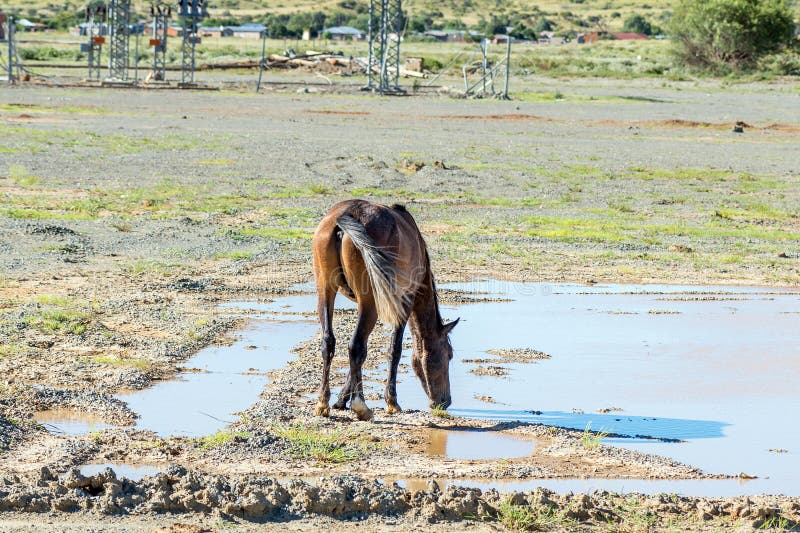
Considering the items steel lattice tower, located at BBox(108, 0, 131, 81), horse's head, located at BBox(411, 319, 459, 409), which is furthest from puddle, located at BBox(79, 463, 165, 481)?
steel lattice tower, located at BBox(108, 0, 131, 81)

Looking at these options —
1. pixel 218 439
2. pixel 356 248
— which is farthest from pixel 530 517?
pixel 356 248

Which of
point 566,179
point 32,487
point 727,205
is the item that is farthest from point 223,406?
point 566,179

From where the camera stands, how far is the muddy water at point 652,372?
7.77 meters

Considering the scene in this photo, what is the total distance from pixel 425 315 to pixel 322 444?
5.49ft

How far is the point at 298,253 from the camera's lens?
1513 centimetres

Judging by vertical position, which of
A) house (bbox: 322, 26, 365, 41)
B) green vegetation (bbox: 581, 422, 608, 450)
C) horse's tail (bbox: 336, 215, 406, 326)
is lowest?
green vegetation (bbox: 581, 422, 608, 450)

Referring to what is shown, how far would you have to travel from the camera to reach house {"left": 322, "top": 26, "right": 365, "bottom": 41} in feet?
396

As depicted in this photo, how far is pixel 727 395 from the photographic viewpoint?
9.36 meters

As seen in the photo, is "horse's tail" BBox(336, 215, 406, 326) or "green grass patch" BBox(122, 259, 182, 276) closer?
"horse's tail" BBox(336, 215, 406, 326)

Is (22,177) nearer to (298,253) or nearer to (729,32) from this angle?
(298,253)

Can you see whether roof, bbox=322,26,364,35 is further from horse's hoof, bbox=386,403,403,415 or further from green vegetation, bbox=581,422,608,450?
green vegetation, bbox=581,422,608,450

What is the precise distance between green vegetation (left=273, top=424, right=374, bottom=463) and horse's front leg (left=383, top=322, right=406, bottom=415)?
29.8 inches

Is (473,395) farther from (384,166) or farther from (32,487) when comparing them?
(384,166)

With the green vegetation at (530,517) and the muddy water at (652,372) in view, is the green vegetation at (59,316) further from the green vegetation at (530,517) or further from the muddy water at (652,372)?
the green vegetation at (530,517)
